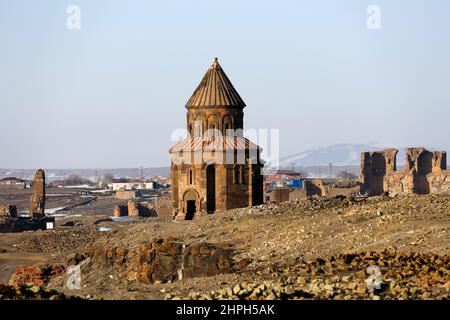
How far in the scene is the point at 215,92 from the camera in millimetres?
38531

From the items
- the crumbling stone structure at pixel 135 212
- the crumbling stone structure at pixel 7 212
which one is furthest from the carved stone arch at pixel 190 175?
the crumbling stone structure at pixel 135 212

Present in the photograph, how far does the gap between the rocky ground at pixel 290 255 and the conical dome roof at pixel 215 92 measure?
275 inches

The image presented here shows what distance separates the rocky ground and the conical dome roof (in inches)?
275

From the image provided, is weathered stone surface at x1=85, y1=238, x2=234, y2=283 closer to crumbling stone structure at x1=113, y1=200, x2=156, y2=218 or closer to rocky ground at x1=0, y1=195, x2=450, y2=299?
rocky ground at x1=0, y1=195, x2=450, y2=299

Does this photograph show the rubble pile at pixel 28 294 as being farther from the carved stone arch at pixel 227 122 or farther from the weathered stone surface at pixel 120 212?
the weathered stone surface at pixel 120 212

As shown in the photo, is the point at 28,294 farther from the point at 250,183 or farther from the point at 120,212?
the point at 120,212

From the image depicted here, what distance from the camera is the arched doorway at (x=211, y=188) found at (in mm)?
37906

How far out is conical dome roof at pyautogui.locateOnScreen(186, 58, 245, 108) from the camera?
3831cm

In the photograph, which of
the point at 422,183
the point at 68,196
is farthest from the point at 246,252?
the point at 68,196

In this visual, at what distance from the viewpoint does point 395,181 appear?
74812 millimetres

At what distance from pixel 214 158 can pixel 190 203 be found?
2046mm

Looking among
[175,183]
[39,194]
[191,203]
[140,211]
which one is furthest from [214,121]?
[140,211]

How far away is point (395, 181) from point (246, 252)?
5200 centimetres
